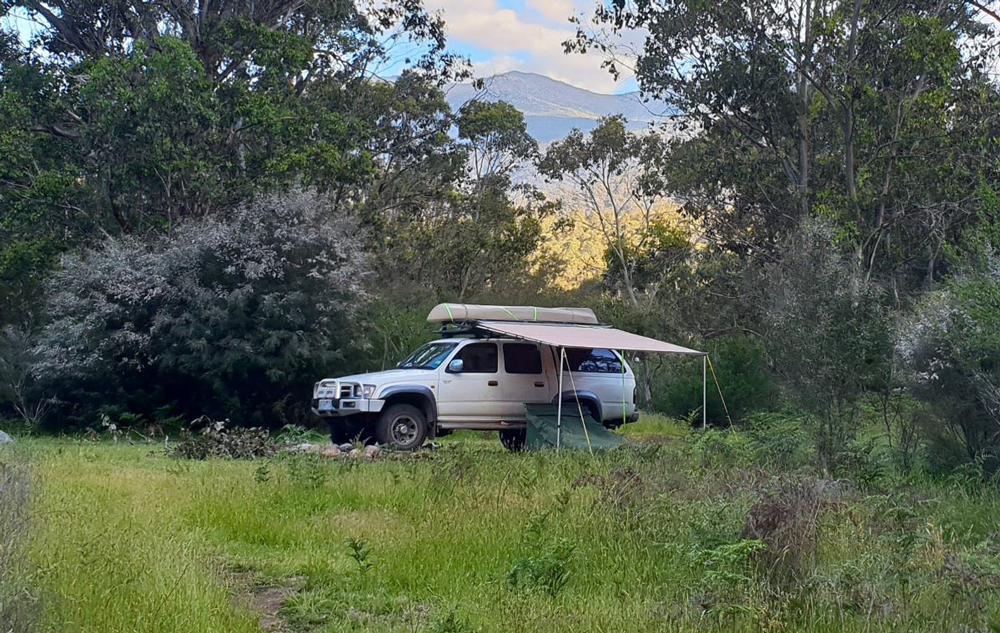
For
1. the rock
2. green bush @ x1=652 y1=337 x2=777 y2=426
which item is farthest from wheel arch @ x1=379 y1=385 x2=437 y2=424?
green bush @ x1=652 y1=337 x2=777 y2=426

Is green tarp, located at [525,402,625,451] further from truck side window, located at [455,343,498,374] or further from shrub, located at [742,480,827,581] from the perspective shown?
shrub, located at [742,480,827,581]

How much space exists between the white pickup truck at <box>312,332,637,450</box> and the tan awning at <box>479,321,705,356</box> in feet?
1.37

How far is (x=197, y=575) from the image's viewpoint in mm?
5879

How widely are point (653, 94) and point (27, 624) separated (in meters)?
24.4

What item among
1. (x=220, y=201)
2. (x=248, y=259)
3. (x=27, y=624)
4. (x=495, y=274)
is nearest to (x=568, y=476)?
(x=27, y=624)

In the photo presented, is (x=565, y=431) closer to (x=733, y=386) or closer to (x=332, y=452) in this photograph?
(x=332, y=452)

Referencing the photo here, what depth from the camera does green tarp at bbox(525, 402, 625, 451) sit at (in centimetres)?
1430

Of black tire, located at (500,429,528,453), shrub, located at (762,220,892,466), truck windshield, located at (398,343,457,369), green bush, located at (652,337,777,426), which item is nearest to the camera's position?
shrub, located at (762,220,892,466)

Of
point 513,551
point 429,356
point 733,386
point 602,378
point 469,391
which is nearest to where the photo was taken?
point 513,551

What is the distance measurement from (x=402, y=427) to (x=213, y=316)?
5777mm

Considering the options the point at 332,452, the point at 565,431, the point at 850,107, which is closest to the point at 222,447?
the point at 332,452

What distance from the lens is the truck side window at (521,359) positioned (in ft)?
51.8

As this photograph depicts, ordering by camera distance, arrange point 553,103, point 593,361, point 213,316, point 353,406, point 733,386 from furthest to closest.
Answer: point 553,103
point 733,386
point 213,316
point 593,361
point 353,406

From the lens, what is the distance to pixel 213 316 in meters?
18.8
